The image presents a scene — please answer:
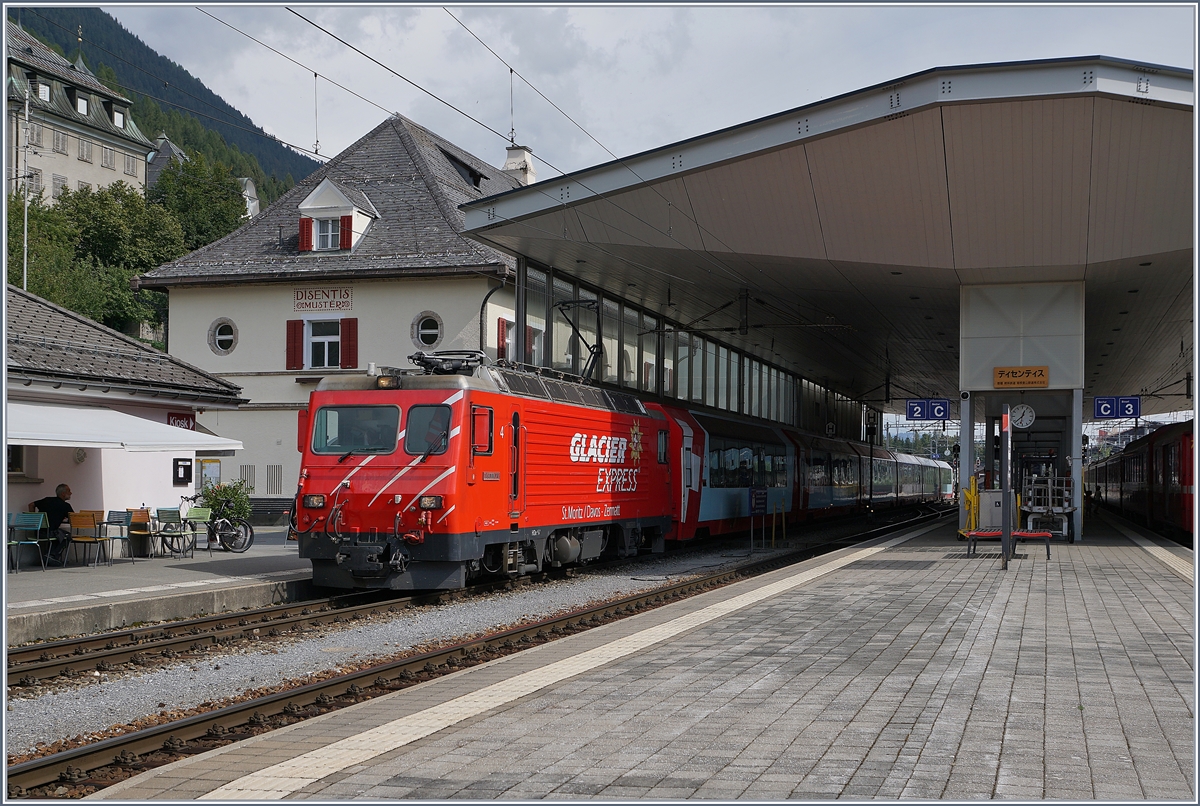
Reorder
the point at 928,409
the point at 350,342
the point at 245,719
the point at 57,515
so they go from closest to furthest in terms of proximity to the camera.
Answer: the point at 245,719 → the point at 57,515 → the point at 928,409 → the point at 350,342

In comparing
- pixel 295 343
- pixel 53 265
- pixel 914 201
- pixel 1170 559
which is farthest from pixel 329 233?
pixel 1170 559

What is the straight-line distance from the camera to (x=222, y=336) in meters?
32.9

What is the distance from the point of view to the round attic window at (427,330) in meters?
31.1

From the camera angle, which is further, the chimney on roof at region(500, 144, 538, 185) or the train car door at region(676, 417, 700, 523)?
the chimney on roof at region(500, 144, 538, 185)

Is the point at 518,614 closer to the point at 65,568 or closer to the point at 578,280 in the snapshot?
the point at 65,568

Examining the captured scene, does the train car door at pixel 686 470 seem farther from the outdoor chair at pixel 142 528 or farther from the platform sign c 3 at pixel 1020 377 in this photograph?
the outdoor chair at pixel 142 528

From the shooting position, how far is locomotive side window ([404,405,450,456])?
1371 cm

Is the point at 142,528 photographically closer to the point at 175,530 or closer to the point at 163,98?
the point at 175,530

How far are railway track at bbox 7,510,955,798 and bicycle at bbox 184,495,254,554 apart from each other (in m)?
10.2

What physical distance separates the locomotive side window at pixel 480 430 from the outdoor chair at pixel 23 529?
664 cm

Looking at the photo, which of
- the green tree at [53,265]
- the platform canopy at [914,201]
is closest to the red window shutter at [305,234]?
the platform canopy at [914,201]

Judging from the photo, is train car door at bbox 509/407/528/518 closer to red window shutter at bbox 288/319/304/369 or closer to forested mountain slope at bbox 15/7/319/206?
red window shutter at bbox 288/319/304/369

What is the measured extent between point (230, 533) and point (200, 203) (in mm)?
54258

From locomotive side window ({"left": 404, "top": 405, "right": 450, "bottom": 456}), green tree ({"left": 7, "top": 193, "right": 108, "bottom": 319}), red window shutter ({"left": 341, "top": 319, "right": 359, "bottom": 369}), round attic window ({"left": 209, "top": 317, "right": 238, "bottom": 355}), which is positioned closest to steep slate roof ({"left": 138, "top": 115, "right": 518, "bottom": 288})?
round attic window ({"left": 209, "top": 317, "right": 238, "bottom": 355})
